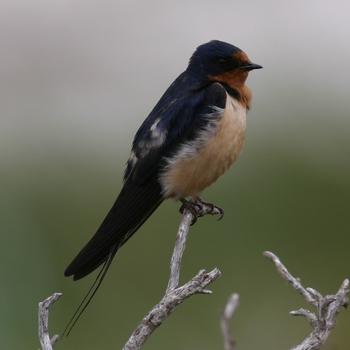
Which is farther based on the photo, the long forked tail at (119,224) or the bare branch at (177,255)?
the long forked tail at (119,224)

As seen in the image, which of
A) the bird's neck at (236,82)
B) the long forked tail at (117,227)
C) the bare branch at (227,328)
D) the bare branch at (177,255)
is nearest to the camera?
the bare branch at (227,328)

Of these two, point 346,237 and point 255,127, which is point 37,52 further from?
point 346,237

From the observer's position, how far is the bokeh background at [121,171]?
579 centimetres

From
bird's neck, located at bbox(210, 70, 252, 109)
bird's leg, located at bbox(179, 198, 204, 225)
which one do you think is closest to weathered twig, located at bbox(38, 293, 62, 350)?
bird's leg, located at bbox(179, 198, 204, 225)

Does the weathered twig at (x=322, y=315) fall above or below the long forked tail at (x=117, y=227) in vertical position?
below

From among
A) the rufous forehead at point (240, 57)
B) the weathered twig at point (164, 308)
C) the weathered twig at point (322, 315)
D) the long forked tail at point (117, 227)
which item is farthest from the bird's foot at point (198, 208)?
the weathered twig at point (322, 315)

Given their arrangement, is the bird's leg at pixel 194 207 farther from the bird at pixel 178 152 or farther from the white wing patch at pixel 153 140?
the white wing patch at pixel 153 140

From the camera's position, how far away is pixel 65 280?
591cm

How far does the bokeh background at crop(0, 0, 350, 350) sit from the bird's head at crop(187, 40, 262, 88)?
1269mm

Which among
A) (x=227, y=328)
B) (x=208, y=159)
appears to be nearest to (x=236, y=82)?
(x=208, y=159)

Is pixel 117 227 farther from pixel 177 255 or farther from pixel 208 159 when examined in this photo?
pixel 177 255

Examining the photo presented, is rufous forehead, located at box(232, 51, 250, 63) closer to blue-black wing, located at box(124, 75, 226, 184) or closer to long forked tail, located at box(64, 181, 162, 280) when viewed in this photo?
blue-black wing, located at box(124, 75, 226, 184)

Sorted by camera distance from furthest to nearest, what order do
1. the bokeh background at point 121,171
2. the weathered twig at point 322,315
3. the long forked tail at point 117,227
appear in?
the bokeh background at point 121,171 < the long forked tail at point 117,227 < the weathered twig at point 322,315

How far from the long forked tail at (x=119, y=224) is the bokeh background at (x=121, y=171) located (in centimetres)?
127
